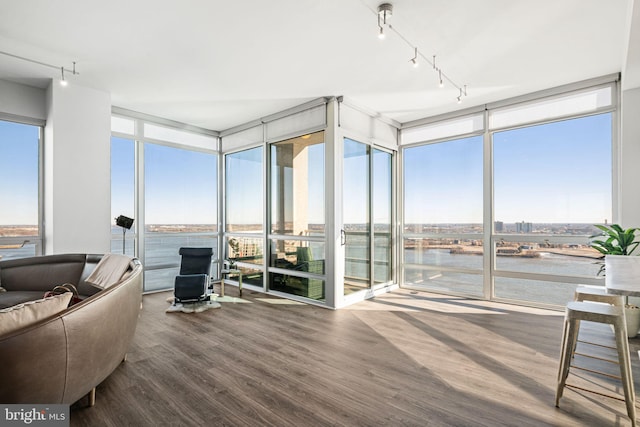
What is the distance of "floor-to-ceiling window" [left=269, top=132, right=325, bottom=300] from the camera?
503cm

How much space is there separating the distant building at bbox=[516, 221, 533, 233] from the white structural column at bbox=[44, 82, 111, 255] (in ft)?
19.6

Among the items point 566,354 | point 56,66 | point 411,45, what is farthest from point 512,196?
point 56,66

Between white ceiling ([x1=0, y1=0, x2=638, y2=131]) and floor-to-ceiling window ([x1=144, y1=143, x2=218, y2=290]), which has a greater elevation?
white ceiling ([x1=0, y1=0, x2=638, y2=131])

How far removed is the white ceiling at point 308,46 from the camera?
9.23 feet

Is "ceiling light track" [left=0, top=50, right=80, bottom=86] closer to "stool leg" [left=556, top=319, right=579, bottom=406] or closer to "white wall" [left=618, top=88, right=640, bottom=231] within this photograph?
"stool leg" [left=556, top=319, right=579, bottom=406]

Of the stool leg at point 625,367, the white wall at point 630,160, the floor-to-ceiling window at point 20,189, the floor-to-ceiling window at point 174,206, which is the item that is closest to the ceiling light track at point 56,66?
the floor-to-ceiling window at point 20,189

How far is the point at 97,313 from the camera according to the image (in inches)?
81.1

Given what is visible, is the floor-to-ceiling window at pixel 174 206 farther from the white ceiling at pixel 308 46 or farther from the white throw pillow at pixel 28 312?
the white throw pillow at pixel 28 312

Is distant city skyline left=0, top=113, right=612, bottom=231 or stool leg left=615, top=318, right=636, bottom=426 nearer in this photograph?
stool leg left=615, top=318, right=636, bottom=426

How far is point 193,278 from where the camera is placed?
458 cm

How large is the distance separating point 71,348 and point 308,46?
324 cm

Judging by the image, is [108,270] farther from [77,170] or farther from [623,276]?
[623,276]

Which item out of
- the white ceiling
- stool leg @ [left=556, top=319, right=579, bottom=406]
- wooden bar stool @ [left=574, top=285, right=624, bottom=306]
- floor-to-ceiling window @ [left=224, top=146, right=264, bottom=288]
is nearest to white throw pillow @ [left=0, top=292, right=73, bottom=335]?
the white ceiling

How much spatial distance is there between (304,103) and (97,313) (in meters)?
4.00
